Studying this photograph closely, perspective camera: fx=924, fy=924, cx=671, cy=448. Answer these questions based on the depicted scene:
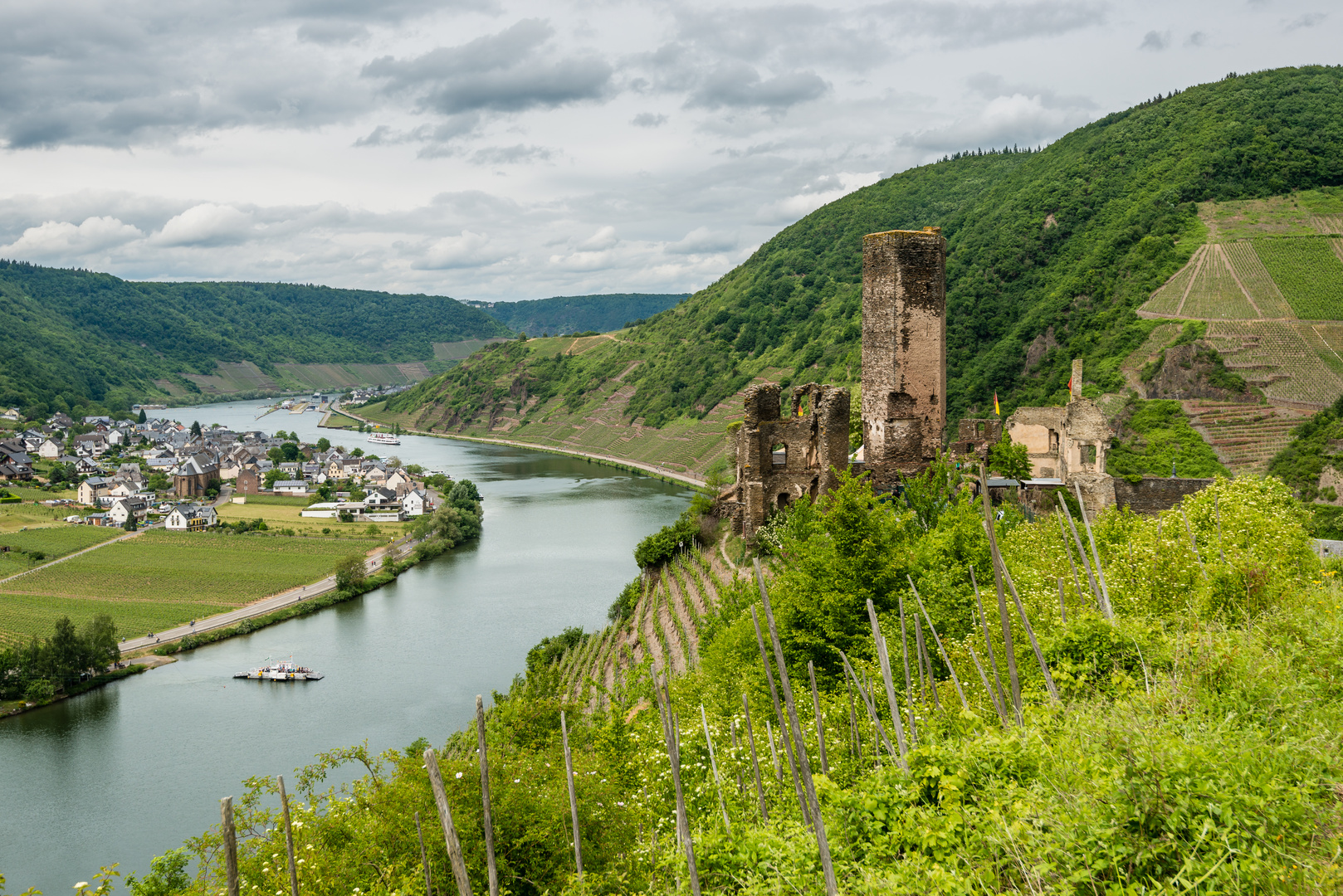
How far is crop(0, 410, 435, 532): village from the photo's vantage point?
255 feet

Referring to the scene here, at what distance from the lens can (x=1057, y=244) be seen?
79125 millimetres

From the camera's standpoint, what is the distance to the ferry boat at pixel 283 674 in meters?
38.7

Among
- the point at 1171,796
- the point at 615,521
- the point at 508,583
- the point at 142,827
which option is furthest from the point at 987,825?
the point at 615,521

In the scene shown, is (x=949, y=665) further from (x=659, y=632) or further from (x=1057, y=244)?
(x=1057, y=244)

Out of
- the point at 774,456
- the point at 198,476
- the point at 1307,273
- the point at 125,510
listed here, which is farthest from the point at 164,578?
the point at 1307,273

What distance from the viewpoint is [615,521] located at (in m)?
67.7

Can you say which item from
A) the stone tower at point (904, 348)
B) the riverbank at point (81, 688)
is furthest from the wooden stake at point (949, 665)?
the riverbank at point (81, 688)

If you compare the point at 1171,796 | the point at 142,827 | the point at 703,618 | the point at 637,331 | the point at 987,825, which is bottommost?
the point at 142,827

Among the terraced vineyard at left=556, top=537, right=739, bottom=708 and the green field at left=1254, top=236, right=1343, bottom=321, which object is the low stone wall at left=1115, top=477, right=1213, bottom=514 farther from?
the green field at left=1254, top=236, right=1343, bottom=321

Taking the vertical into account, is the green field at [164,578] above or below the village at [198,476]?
below

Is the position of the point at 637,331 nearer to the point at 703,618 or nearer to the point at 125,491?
the point at 125,491

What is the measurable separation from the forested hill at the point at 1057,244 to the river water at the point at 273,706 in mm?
33781

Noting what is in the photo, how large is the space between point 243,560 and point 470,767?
5592 cm

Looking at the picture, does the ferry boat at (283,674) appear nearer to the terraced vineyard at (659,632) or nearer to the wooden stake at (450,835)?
the terraced vineyard at (659,632)
